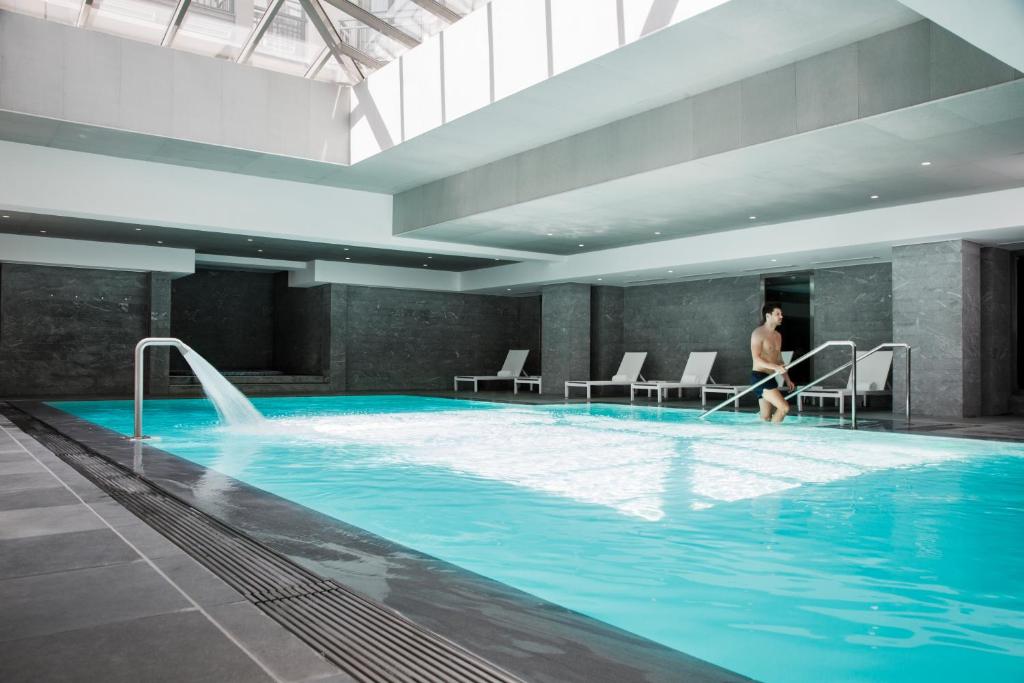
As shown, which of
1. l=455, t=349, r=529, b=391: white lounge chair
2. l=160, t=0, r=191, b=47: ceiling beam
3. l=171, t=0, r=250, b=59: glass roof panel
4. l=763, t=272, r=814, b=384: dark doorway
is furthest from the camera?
l=455, t=349, r=529, b=391: white lounge chair

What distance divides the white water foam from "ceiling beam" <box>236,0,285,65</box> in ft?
14.3

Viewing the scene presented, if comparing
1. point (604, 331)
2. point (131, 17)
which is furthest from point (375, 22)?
point (604, 331)

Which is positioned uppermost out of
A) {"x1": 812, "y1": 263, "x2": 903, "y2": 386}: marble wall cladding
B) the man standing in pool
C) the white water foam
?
{"x1": 812, "y1": 263, "x2": 903, "y2": 386}: marble wall cladding

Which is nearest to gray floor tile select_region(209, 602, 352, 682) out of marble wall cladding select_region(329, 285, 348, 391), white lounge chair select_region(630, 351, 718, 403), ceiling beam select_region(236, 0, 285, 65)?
ceiling beam select_region(236, 0, 285, 65)

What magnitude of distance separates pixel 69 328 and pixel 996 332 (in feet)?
62.0

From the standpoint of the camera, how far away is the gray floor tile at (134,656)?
1.96m

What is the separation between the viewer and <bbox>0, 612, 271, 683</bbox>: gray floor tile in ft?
6.43

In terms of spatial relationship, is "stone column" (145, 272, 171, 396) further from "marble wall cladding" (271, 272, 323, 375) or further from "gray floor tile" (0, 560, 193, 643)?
"gray floor tile" (0, 560, 193, 643)

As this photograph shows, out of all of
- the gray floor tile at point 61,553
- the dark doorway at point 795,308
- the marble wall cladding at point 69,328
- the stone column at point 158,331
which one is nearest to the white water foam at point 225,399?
the stone column at point 158,331

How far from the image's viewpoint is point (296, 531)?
390cm

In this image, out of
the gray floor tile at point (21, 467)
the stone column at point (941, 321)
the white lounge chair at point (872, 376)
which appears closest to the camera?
the gray floor tile at point (21, 467)

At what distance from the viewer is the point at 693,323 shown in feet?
61.7

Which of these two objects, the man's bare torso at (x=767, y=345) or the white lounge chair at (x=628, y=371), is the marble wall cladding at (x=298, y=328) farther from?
the man's bare torso at (x=767, y=345)

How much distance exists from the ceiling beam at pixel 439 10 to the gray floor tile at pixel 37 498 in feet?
24.0
